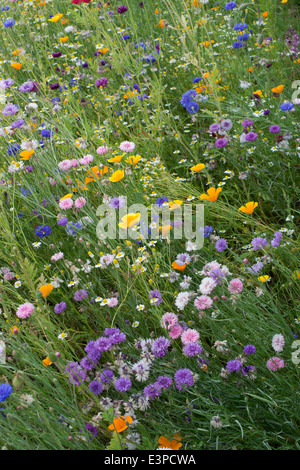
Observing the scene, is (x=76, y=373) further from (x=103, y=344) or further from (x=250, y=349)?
(x=250, y=349)

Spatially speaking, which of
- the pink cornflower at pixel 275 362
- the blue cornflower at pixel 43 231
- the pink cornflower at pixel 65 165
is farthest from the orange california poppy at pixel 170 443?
the pink cornflower at pixel 65 165

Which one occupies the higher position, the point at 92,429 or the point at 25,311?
the point at 25,311

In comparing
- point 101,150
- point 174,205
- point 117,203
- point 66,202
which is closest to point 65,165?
point 101,150

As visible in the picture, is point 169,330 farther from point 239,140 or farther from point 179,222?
point 239,140

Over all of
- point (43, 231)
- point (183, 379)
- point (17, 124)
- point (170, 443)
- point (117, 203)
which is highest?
point (17, 124)

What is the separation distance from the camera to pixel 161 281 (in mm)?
1738

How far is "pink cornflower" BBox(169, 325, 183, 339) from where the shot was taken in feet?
4.78

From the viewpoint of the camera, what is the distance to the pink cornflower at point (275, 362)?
Result: 130cm

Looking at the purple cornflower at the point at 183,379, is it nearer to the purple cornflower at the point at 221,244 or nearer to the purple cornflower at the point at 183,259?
the purple cornflower at the point at 183,259

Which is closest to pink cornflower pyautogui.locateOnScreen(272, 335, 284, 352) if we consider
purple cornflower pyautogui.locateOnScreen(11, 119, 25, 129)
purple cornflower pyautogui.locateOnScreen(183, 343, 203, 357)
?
purple cornflower pyautogui.locateOnScreen(183, 343, 203, 357)

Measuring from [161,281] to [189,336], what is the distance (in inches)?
14.8

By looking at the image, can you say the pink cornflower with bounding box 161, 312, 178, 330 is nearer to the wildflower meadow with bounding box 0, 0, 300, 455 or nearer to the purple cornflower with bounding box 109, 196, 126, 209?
the wildflower meadow with bounding box 0, 0, 300, 455

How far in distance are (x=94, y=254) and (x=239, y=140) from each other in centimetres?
100

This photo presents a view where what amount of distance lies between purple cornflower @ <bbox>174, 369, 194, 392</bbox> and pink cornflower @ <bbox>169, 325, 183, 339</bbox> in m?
0.15
